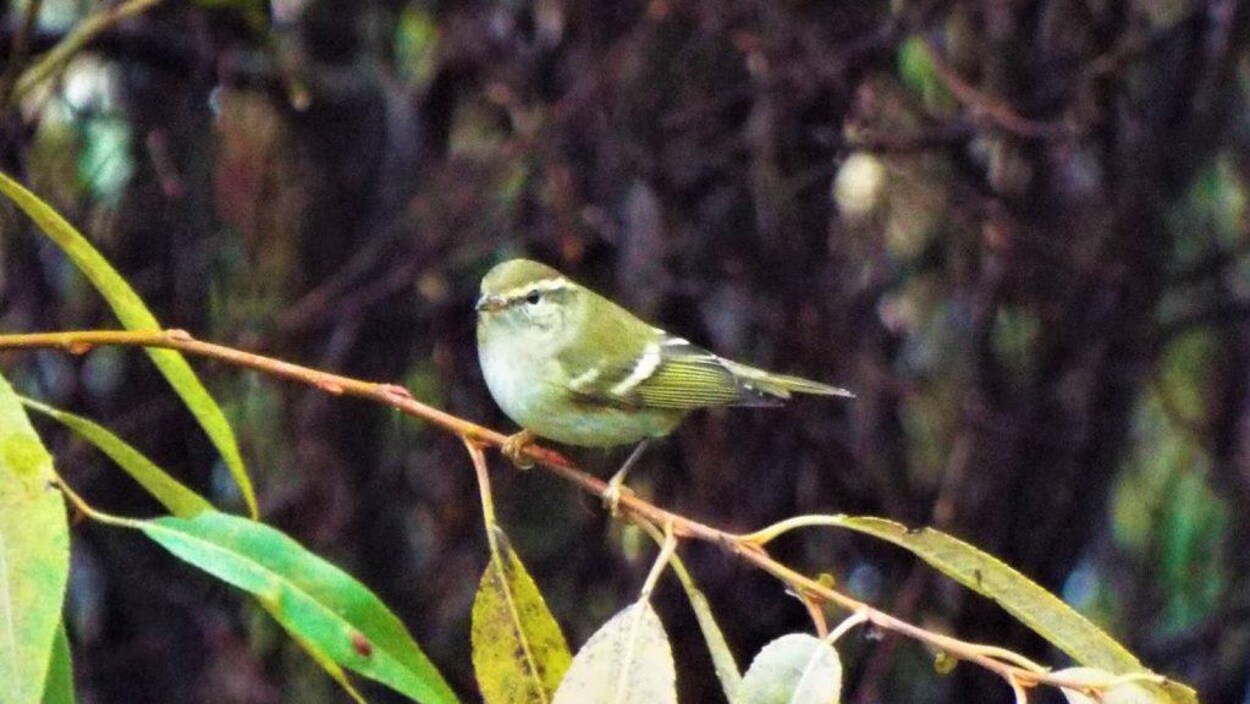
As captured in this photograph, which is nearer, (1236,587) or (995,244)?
(995,244)

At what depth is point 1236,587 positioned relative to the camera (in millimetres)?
3783

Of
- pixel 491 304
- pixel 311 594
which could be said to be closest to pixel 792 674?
pixel 311 594

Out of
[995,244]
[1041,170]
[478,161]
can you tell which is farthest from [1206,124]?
[478,161]

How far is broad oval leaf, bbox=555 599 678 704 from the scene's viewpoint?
132 cm

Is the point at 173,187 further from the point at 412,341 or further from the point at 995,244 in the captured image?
the point at 995,244

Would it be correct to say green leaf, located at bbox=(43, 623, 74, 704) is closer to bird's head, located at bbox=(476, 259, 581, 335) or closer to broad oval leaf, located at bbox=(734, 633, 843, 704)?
broad oval leaf, located at bbox=(734, 633, 843, 704)

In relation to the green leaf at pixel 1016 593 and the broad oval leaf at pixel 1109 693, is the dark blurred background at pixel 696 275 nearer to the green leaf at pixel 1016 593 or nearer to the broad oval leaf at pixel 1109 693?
the green leaf at pixel 1016 593

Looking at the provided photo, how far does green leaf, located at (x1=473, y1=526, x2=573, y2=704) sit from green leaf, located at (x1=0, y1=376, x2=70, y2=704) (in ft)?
1.22

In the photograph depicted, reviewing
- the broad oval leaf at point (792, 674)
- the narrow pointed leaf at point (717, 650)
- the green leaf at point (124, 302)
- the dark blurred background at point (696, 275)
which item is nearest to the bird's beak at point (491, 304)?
the dark blurred background at point (696, 275)

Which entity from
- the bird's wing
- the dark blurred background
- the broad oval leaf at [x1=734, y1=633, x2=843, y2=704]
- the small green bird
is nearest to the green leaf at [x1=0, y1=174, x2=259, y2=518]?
the broad oval leaf at [x1=734, y1=633, x2=843, y2=704]

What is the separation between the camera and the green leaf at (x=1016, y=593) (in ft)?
4.53

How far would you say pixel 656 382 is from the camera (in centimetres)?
260

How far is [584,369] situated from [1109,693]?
4.70ft

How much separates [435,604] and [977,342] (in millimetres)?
1350
